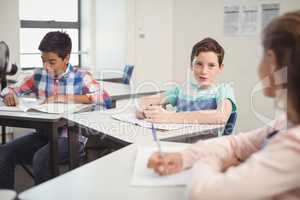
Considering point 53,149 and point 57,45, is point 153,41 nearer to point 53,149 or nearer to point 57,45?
point 57,45

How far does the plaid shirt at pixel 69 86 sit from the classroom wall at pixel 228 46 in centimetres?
185

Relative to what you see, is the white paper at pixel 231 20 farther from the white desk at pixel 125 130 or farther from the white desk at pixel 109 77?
the white desk at pixel 125 130

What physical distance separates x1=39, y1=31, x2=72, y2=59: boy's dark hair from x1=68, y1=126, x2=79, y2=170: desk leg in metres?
0.66

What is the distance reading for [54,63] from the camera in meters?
2.71

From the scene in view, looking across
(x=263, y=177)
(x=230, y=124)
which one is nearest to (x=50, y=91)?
(x=230, y=124)

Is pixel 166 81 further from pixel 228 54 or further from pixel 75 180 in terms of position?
pixel 75 180

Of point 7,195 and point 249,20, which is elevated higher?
point 249,20

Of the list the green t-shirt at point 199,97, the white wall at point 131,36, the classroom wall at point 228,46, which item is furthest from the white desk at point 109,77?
the green t-shirt at point 199,97

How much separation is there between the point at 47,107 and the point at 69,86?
31 centimetres

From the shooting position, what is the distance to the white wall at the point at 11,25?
4.10 m

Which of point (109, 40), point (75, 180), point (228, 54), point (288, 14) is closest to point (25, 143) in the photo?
point (75, 180)

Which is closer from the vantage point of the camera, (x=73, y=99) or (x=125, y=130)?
(x=125, y=130)

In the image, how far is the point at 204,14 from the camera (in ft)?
14.9

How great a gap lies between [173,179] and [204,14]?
3625 mm
